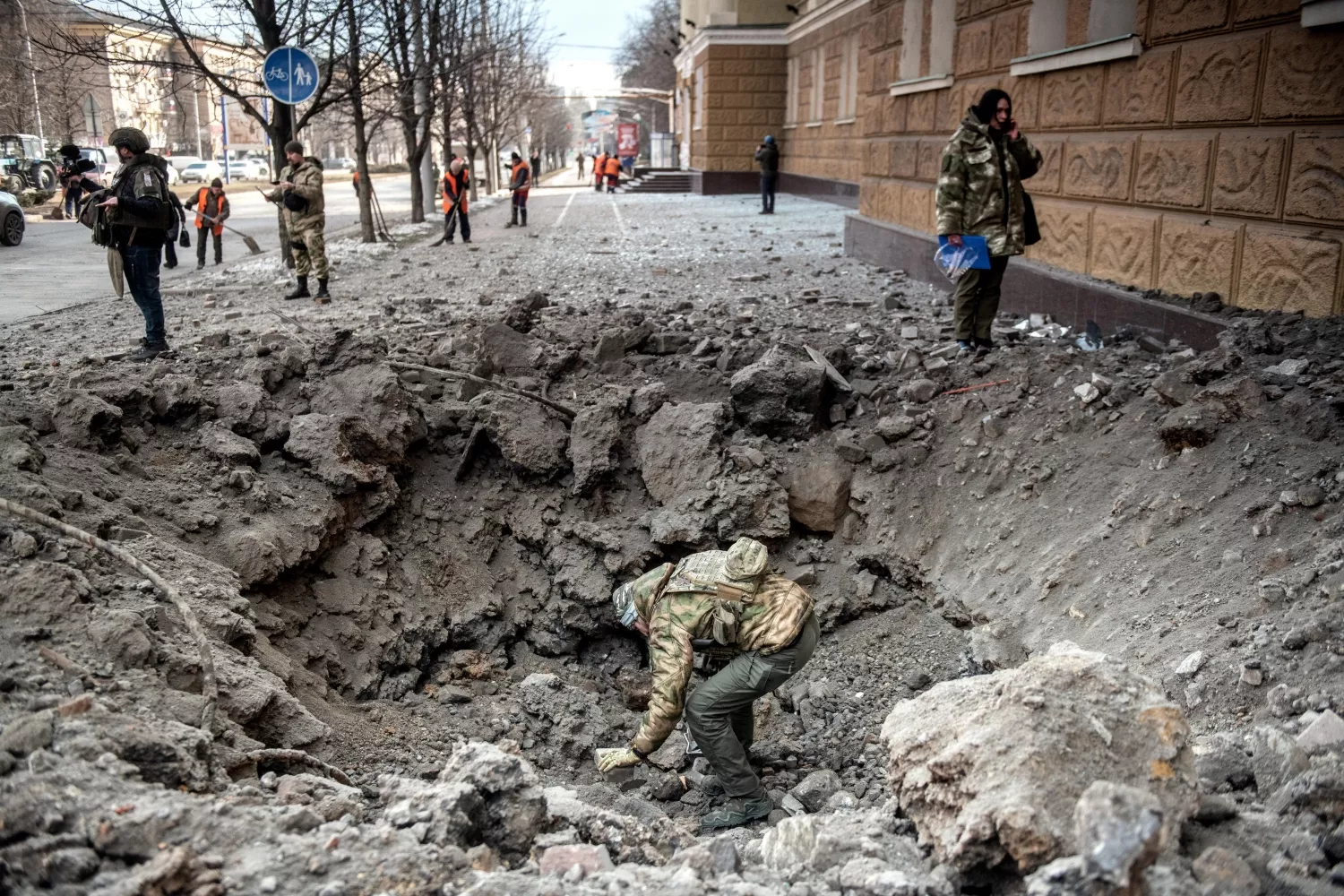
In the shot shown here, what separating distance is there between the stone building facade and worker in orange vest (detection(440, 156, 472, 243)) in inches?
268

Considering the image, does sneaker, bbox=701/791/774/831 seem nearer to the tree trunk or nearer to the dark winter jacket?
the tree trunk

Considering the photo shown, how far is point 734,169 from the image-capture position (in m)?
30.0

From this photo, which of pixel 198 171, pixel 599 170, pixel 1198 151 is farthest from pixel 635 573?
pixel 198 171

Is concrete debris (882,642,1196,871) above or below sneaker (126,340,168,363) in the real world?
below

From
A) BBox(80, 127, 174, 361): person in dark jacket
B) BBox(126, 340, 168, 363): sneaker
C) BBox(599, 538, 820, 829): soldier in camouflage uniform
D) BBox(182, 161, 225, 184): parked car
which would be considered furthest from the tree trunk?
BBox(182, 161, 225, 184): parked car

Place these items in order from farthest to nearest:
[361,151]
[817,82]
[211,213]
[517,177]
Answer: [817,82] < [517,177] < [361,151] < [211,213]

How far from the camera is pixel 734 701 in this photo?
14.0 ft

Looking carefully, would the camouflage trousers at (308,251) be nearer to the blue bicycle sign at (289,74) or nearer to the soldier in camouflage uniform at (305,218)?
the soldier in camouflage uniform at (305,218)

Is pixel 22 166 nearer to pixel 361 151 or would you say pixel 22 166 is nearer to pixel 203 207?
pixel 361 151

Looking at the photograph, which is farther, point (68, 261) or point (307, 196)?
point (68, 261)

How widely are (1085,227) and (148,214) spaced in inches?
279

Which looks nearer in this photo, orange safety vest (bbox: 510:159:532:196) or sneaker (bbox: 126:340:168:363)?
sneaker (bbox: 126:340:168:363)

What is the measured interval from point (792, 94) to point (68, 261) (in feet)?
63.4

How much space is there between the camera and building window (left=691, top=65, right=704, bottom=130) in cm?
3005
